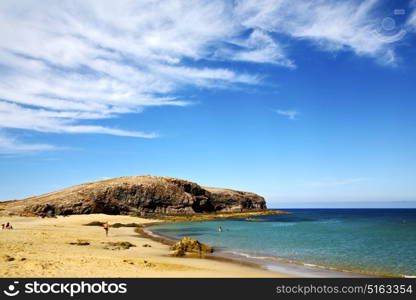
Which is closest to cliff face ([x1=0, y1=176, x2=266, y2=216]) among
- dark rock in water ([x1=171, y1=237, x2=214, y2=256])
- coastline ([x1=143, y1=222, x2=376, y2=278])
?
dark rock in water ([x1=171, y1=237, x2=214, y2=256])

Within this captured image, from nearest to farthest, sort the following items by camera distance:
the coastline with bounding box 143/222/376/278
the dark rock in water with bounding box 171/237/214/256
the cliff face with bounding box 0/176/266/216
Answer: the coastline with bounding box 143/222/376/278 → the dark rock in water with bounding box 171/237/214/256 → the cliff face with bounding box 0/176/266/216

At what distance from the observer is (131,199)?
4183 inches

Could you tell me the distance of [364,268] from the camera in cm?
Result: 2006

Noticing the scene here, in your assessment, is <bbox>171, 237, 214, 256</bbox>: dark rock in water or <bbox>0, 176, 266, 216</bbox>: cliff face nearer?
<bbox>171, 237, 214, 256</bbox>: dark rock in water

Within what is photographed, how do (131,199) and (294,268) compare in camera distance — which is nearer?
(294,268)

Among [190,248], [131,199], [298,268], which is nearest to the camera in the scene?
[298,268]

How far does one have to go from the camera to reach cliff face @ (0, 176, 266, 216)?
8719cm

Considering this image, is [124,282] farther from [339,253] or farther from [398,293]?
[339,253]

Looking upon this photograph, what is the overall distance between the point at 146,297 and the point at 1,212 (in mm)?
76806

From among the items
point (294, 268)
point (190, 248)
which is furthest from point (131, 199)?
point (294, 268)

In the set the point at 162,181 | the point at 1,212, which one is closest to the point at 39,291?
the point at 1,212

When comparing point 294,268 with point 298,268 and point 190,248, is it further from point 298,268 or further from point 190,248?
point 190,248

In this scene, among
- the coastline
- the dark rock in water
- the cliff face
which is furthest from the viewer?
the cliff face

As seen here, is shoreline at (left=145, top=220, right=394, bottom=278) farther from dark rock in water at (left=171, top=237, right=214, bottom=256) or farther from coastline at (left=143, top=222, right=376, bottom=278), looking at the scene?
dark rock in water at (left=171, top=237, right=214, bottom=256)
